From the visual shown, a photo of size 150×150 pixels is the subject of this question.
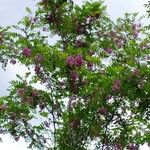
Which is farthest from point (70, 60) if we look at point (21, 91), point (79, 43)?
point (21, 91)

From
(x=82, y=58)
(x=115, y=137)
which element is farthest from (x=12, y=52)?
(x=115, y=137)

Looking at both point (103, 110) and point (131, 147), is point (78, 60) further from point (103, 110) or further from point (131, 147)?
point (131, 147)

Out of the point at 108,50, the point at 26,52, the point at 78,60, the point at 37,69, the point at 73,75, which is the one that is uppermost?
the point at 108,50

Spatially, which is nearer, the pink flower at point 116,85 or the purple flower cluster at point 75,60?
the pink flower at point 116,85

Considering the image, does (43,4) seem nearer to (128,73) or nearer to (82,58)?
(82,58)

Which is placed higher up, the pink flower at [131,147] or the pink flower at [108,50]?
the pink flower at [108,50]

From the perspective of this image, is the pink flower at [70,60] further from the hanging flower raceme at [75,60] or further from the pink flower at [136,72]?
the pink flower at [136,72]

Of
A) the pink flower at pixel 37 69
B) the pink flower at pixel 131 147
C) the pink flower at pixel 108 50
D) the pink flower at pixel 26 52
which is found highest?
the pink flower at pixel 108 50

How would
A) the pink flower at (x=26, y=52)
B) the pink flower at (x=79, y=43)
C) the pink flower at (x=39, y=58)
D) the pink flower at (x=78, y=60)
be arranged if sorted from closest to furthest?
1. the pink flower at (x=78, y=60)
2. the pink flower at (x=39, y=58)
3. the pink flower at (x=26, y=52)
4. the pink flower at (x=79, y=43)

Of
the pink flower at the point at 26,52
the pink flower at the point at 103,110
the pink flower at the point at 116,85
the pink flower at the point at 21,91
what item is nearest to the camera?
the pink flower at the point at 116,85

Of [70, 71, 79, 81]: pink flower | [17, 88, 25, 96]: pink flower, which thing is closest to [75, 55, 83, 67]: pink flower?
[70, 71, 79, 81]: pink flower

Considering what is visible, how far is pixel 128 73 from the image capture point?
51.8 feet

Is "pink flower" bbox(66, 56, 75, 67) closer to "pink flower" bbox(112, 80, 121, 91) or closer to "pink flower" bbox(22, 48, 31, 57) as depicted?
"pink flower" bbox(112, 80, 121, 91)

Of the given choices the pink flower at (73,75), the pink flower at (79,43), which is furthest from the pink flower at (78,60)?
the pink flower at (79,43)
